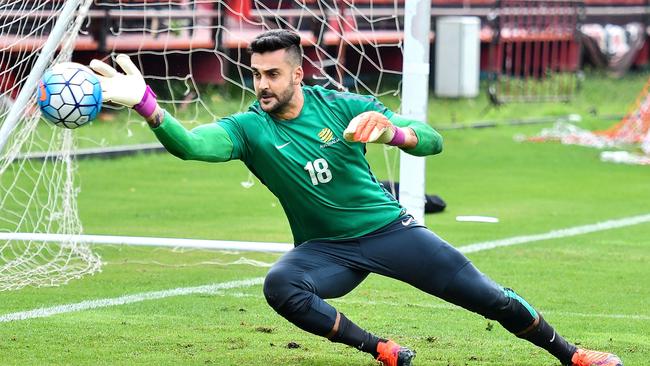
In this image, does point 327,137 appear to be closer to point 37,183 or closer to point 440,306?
point 440,306

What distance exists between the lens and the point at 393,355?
21.2 feet

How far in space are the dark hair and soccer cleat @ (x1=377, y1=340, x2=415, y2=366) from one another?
1.41 metres

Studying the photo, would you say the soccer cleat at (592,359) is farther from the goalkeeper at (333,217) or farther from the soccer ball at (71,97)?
the soccer ball at (71,97)

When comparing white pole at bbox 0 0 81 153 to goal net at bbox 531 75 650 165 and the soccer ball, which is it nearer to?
the soccer ball

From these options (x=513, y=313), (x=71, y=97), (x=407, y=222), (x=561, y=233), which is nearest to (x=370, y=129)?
(x=407, y=222)

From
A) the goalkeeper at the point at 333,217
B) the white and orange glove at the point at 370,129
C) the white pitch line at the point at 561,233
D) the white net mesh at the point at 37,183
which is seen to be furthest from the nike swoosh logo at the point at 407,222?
the white pitch line at the point at 561,233

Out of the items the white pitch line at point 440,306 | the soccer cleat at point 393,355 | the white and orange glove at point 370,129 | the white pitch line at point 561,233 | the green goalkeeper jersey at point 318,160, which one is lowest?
the white pitch line at point 561,233

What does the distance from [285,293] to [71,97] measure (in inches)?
51.4

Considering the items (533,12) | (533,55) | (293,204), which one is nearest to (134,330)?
(293,204)

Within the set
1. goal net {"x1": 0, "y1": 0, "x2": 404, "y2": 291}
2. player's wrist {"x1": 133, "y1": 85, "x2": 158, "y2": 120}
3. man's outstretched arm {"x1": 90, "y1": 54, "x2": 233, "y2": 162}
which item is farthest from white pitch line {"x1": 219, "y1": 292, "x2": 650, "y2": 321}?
player's wrist {"x1": 133, "y1": 85, "x2": 158, "y2": 120}

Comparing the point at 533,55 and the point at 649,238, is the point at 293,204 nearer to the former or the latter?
the point at 649,238

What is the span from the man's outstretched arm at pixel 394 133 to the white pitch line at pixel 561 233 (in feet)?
13.1

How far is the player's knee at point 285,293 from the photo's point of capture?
20.5ft

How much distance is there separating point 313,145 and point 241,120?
365 millimetres
